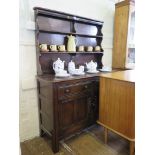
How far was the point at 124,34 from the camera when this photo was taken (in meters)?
2.99

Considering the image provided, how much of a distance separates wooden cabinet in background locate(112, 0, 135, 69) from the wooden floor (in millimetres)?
1473

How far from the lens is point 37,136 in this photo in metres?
2.34

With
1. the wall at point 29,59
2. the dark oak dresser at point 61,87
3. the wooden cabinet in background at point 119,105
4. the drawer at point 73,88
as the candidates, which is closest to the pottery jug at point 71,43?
the dark oak dresser at point 61,87

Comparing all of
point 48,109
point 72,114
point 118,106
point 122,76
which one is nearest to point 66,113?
point 72,114

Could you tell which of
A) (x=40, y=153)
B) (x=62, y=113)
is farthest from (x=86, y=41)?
(x=40, y=153)

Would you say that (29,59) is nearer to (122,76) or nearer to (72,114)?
(72,114)

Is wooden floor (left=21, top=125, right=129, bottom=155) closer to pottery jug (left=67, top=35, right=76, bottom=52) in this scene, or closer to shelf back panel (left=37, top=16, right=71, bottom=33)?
pottery jug (left=67, top=35, right=76, bottom=52)

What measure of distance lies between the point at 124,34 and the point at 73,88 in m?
1.65

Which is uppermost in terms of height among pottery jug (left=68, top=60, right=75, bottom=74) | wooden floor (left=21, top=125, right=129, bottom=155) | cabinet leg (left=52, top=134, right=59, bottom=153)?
pottery jug (left=68, top=60, right=75, bottom=74)

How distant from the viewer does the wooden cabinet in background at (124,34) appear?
2906 mm

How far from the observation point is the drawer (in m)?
1.92

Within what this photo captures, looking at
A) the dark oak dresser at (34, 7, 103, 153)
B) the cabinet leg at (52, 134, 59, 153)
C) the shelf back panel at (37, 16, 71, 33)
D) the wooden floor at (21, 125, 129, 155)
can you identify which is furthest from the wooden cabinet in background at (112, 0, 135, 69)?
the cabinet leg at (52, 134, 59, 153)

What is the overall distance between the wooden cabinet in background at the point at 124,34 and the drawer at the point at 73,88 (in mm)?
1194
